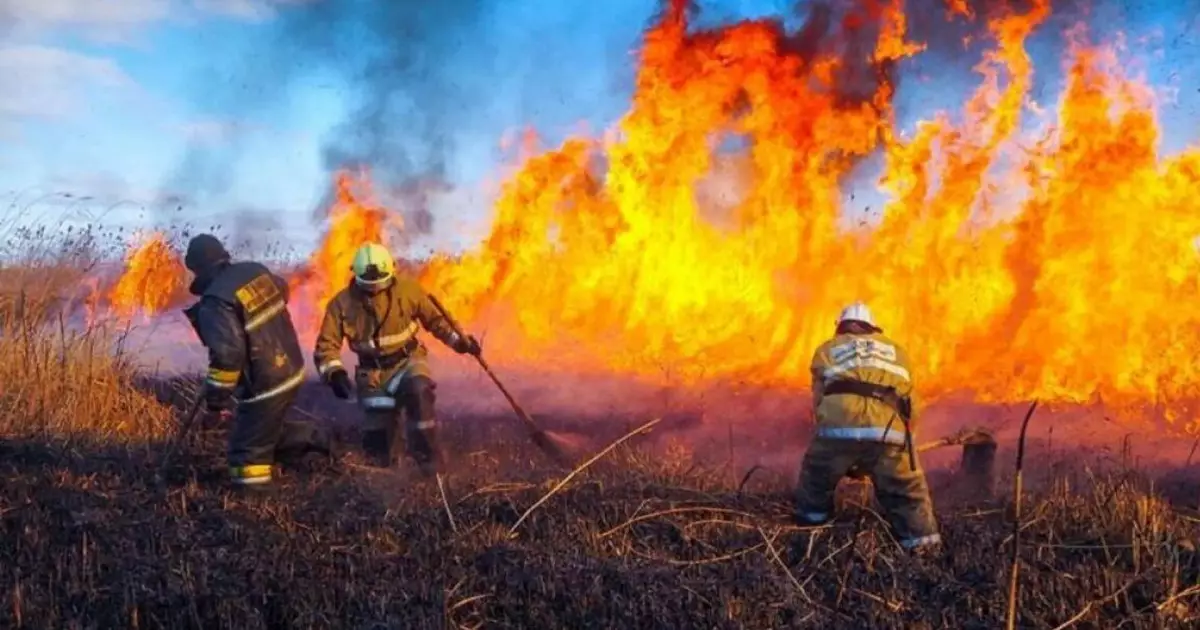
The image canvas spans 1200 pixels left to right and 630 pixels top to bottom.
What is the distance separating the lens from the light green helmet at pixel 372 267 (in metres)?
7.63

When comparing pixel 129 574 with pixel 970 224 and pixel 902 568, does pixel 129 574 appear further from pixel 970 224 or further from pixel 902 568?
pixel 970 224

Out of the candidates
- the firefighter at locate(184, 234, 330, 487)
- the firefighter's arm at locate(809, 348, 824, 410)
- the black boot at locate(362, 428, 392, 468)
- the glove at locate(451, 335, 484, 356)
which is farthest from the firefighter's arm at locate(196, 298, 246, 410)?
the firefighter's arm at locate(809, 348, 824, 410)

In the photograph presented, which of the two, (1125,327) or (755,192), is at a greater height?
(755,192)

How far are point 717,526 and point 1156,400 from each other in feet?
18.0

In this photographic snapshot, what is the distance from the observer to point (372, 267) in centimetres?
762

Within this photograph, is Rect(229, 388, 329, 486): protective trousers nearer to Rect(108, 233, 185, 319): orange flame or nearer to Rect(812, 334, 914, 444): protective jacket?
Rect(812, 334, 914, 444): protective jacket

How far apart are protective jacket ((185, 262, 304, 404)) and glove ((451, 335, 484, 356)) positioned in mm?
1382

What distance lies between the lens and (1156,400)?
8.94m

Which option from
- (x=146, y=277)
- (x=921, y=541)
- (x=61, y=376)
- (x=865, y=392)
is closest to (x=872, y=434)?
(x=865, y=392)

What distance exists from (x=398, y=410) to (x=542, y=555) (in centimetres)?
321

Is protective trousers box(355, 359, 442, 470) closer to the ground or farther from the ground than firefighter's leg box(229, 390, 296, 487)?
farther from the ground

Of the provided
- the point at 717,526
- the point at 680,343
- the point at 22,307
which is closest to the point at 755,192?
the point at 680,343

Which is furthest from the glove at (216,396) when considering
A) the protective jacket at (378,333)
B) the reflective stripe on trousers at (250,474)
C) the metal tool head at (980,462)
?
the metal tool head at (980,462)

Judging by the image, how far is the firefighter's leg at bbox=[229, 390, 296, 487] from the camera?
6.53 metres
